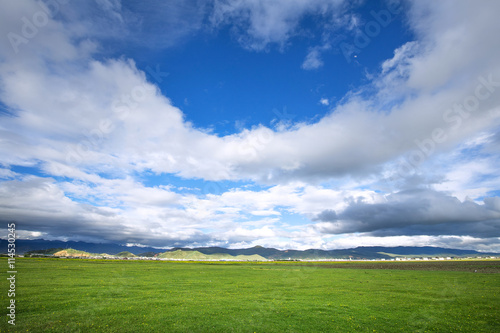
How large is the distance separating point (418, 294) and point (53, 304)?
44.5m

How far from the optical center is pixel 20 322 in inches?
761

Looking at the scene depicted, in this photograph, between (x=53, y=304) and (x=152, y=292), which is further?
(x=152, y=292)

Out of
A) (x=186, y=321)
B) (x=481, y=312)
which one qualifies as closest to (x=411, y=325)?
(x=481, y=312)

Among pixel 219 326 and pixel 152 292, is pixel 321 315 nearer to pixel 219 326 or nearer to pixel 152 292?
pixel 219 326

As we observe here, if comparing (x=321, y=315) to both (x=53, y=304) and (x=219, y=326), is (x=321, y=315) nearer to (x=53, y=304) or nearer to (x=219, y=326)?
(x=219, y=326)

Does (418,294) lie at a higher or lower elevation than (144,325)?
lower

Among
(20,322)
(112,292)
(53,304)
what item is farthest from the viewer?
(112,292)

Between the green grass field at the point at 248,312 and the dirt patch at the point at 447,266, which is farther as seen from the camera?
the dirt patch at the point at 447,266

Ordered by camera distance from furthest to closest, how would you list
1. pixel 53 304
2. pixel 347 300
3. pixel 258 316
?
pixel 347 300
pixel 53 304
pixel 258 316

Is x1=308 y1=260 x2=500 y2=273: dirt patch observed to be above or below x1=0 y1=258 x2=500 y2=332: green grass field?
below

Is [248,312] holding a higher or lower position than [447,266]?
higher

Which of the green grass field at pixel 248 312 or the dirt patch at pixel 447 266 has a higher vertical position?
the green grass field at pixel 248 312

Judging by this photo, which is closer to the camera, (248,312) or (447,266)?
(248,312)

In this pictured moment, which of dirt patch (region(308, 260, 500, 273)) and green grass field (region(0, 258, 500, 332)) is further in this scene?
dirt patch (region(308, 260, 500, 273))
